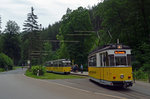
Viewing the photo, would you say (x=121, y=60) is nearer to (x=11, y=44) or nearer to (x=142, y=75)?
(x=142, y=75)

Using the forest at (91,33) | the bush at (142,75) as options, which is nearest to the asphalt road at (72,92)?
the forest at (91,33)

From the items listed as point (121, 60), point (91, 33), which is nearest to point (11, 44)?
point (91, 33)

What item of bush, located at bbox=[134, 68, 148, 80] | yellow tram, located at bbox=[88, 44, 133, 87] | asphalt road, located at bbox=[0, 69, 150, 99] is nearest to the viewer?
asphalt road, located at bbox=[0, 69, 150, 99]

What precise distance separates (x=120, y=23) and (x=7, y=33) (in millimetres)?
58524

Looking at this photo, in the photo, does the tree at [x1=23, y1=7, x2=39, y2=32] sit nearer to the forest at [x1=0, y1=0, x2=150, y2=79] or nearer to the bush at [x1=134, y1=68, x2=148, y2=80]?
the forest at [x1=0, y1=0, x2=150, y2=79]

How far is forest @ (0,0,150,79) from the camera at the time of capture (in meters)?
12.4

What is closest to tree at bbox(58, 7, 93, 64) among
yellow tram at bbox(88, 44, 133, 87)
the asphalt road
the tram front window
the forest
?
the forest

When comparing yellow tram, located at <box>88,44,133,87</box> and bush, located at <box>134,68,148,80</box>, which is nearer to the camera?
yellow tram, located at <box>88,44,133,87</box>

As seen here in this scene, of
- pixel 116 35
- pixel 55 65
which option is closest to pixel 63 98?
pixel 116 35

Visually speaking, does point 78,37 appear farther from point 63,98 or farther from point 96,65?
point 63,98

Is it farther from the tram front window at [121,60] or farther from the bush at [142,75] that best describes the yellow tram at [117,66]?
the bush at [142,75]

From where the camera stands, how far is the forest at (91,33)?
12.4 m

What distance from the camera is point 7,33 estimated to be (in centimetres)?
8138

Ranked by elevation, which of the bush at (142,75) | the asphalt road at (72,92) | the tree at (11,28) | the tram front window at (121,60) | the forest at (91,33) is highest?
the tree at (11,28)
